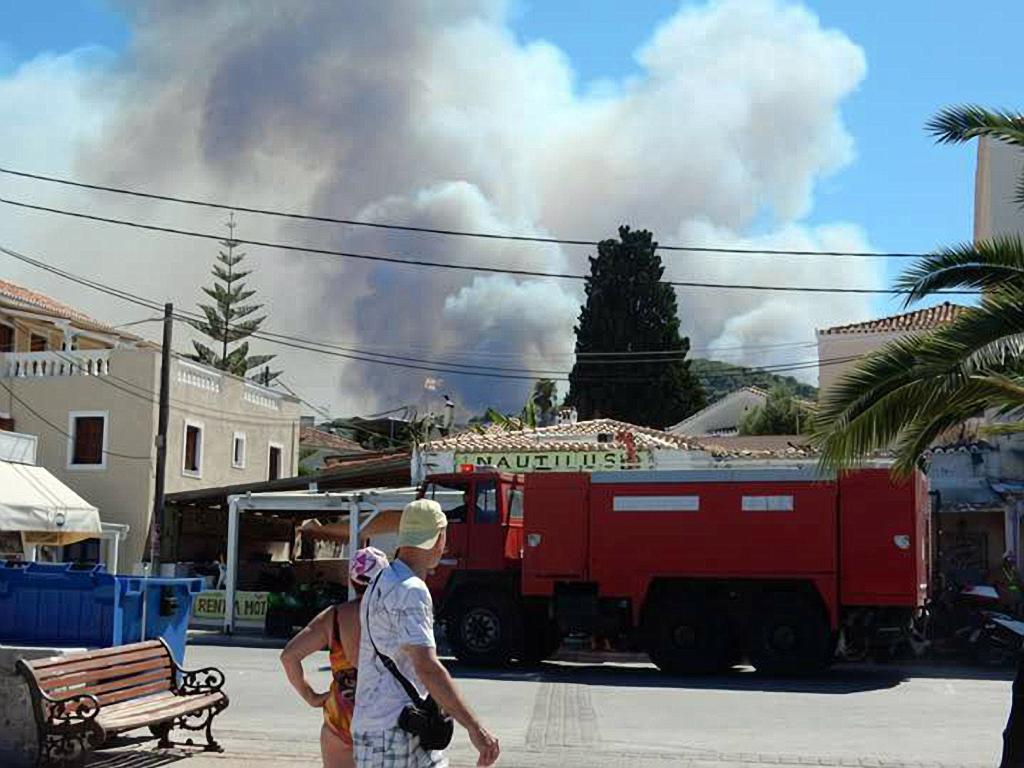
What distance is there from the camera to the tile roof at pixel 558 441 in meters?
27.4

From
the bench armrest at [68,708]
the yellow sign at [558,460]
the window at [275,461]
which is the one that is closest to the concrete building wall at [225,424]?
the window at [275,461]

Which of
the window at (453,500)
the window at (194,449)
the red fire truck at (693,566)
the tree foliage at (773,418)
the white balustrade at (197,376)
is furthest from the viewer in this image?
the tree foliage at (773,418)

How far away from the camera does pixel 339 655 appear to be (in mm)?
5789

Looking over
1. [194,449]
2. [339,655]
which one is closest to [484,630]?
[339,655]

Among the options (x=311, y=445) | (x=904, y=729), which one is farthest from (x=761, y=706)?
(x=311, y=445)

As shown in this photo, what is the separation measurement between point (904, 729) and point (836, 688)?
3.71m

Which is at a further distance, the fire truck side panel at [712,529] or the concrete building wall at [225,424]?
the concrete building wall at [225,424]

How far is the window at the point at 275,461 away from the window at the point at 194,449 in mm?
4566

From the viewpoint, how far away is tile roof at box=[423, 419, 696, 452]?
27391 millimetres

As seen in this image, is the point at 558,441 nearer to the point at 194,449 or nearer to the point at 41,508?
the point at 194,449

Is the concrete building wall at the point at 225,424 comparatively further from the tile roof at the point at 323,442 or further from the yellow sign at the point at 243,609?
the tile roof at the point at 323,442

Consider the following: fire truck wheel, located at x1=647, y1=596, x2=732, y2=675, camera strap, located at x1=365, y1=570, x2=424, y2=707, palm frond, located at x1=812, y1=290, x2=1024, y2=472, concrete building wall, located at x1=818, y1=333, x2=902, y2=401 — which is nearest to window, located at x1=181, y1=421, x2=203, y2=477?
concrete building wall, located at x1=818, y1=333, x2=902, y2=401

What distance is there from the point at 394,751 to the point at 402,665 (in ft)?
1.01

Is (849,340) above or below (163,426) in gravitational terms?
above
